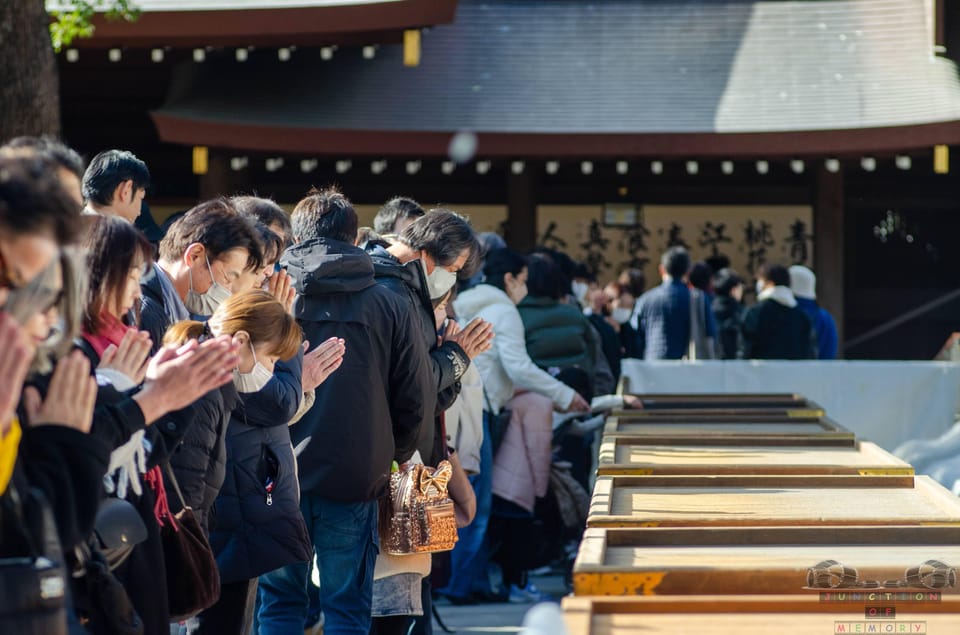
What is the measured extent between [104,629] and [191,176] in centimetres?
1111

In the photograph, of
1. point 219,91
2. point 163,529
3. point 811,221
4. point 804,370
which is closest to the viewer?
point 163,529

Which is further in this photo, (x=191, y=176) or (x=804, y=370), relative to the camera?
(x=191, y=176)

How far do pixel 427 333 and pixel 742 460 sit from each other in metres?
1.18

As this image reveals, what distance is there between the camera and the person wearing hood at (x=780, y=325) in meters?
9.68

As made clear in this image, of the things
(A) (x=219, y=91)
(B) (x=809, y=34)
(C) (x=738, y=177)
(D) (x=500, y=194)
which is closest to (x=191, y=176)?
(A) (x=219, y=91)

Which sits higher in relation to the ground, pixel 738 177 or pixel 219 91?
pixel 219 91

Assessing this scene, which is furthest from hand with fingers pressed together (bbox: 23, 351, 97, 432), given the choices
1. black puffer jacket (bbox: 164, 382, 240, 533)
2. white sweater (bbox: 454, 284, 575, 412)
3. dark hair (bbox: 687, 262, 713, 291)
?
dark hair (bbox: 687, 262, 713, 291)

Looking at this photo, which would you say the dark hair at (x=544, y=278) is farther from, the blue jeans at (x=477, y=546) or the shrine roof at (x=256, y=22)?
the shrine roof at (x=256, y=22)

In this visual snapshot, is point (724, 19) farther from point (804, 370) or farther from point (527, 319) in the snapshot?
point (527, 319)

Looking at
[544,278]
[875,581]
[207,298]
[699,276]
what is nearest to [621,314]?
[699,276]

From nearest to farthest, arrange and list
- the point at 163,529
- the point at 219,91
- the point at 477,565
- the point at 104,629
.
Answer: the point at 104,629
the point at 163,529
the point at 477,565
the point at 219,91

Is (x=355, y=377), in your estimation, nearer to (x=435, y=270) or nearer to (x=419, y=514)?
(x=419, y=514)

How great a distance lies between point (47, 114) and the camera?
7.71 metres

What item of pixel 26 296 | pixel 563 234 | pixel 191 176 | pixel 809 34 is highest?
pixel 26 296
